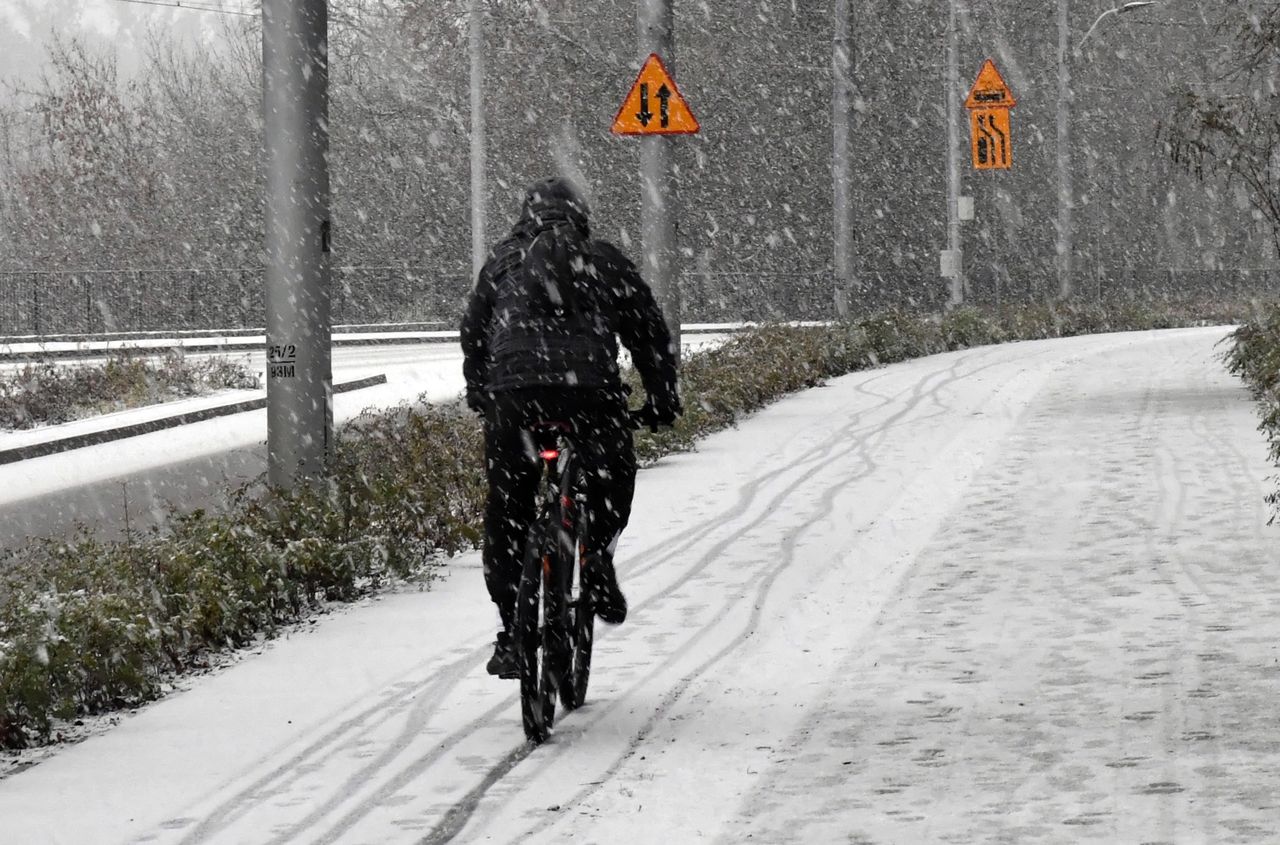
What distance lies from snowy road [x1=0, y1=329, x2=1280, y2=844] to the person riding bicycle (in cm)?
63

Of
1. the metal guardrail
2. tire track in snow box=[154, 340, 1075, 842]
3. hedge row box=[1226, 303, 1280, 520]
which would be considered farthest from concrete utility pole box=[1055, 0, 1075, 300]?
tire track in snow box=[154, 340, 1075, 842]

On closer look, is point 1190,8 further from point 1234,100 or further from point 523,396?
point 523,396

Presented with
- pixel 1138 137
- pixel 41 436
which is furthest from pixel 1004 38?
pixel 41 436

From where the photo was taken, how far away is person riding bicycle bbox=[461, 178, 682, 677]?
21.1ft

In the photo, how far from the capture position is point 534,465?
663 cm

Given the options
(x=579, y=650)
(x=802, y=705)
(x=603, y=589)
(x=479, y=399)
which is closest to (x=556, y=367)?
(x=479, y=399)

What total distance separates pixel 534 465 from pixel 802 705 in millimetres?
1348

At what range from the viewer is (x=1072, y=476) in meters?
13.9

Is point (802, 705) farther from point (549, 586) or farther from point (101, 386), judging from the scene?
point (101, 386)

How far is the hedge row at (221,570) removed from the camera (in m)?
7.19

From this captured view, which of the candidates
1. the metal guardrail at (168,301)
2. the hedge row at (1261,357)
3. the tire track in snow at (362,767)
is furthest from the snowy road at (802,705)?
the metal guardrail at (168,301)

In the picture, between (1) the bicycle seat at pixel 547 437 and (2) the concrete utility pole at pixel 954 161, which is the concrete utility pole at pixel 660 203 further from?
(2) the concrete utility pole at pixel 954 161

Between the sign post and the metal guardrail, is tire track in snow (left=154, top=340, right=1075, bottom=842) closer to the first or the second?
the sign post

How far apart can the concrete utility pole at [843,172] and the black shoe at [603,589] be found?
22123mm
